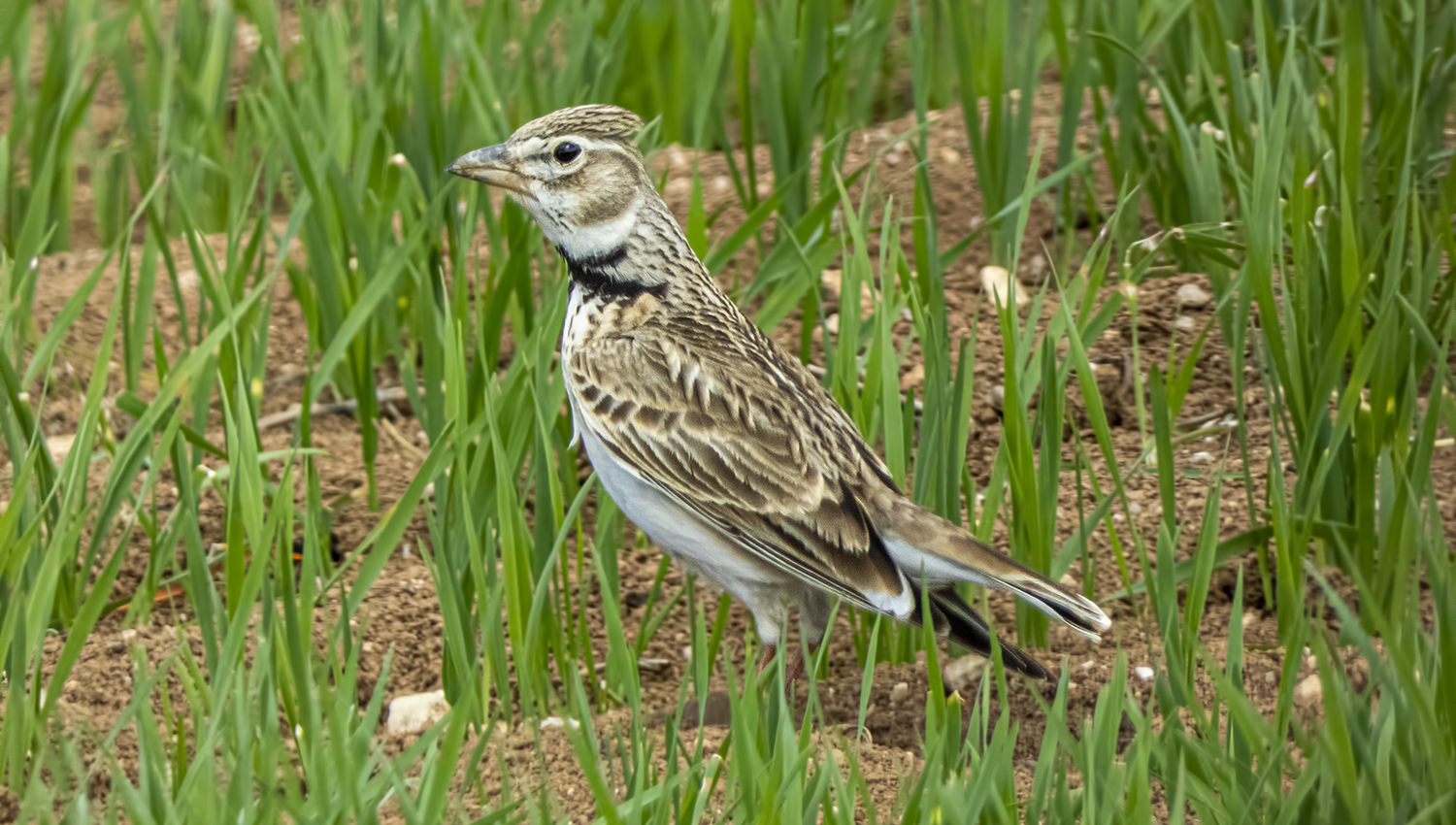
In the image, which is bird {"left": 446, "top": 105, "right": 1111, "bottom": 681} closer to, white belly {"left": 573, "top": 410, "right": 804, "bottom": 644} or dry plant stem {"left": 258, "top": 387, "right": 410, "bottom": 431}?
white belly {"left": 573, "top": 410, "right": 804, "bottom": 644}

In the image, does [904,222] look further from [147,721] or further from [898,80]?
[147,721]

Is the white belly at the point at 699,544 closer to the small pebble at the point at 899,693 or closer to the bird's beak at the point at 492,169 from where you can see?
the small pebble at the point at 899,693

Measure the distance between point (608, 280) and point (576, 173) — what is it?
0.24 m

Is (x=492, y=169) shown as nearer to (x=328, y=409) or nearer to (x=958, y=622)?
(x=958, y=622)

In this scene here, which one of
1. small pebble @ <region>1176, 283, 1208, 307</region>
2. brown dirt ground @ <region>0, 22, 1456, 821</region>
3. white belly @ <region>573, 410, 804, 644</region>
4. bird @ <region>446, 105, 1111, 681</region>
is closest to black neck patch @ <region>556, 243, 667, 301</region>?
bird @ <region>446, 105, 1111, 681</region>

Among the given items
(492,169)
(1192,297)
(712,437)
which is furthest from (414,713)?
(1192,297)

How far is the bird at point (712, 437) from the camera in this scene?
3.09 m

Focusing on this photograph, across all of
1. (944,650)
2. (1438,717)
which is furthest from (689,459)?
(1438,717)

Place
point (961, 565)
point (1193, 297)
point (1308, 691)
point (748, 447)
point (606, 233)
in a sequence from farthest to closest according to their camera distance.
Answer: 1. point (1193, 297)
2. point (606, 233)
3. point (1308, 691)
4. point (748, 447)
5. point (961, 565)

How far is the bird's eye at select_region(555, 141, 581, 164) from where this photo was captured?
344 cm

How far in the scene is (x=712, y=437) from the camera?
3273 millimetres

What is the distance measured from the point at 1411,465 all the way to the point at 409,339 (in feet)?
9.57

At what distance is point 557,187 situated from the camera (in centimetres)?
345

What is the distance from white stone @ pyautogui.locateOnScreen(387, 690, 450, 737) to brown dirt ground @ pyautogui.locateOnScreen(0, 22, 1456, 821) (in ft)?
0.18
